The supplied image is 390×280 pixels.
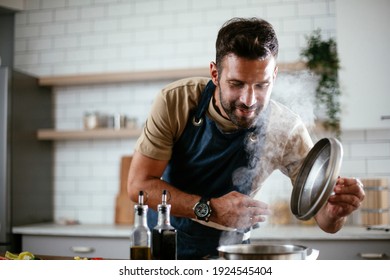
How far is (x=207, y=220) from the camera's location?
5.68 feet

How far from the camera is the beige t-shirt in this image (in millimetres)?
1807

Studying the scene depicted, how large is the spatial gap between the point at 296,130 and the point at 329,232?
0.40 m

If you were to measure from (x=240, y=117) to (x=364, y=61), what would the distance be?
59 cm

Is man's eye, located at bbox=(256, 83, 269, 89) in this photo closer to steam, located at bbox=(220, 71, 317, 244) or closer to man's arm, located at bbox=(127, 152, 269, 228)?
steam, located at bbox=(220, 71, 317, 244)

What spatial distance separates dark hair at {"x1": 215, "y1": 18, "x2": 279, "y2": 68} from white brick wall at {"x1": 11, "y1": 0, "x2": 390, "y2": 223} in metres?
0.17

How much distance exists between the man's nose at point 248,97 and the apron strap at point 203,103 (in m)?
0.12

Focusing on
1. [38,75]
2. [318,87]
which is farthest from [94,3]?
[318,87]

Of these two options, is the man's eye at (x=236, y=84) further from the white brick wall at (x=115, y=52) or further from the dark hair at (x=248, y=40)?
the white brick wall at (x=115, y=52)

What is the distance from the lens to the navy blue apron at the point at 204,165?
1800 mm

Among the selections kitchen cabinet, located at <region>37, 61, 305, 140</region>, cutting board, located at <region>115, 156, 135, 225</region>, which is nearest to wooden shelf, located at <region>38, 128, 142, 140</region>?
kitchen cabinet, located at <region>37, 61, 305, 140</region>

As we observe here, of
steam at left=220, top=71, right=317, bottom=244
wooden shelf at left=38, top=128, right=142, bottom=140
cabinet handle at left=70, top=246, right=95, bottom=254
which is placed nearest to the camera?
steam at left=220, top=71, right=317, bottom=244

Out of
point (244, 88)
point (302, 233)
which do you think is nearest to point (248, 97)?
point (244, 88)

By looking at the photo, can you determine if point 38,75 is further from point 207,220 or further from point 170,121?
point 207,220

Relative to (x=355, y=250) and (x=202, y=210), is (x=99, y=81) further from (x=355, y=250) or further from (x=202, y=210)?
(x=355, y=250)
